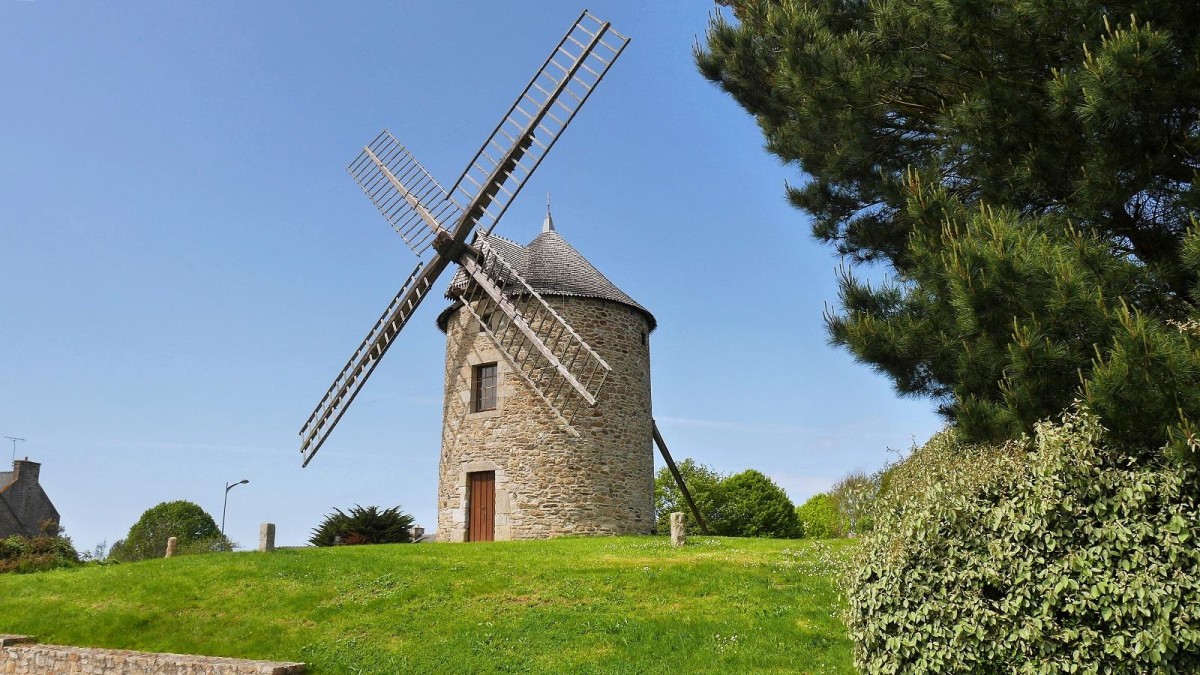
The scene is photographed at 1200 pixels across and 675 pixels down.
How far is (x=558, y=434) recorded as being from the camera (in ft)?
62.7

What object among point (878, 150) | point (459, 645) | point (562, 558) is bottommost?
point (459, 645)

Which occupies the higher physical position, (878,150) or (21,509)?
(878,150)

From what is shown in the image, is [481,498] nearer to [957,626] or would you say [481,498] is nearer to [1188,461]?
[957,626]

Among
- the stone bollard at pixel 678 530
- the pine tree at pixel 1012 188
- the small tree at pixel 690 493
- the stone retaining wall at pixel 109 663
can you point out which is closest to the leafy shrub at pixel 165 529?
the small tree at pixel 690 493

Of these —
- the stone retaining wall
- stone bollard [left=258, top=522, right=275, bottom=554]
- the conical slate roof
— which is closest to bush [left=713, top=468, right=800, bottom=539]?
the conical slate roof

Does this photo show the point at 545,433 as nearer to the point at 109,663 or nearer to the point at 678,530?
the point at 678,530

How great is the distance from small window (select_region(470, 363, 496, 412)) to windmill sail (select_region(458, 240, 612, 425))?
0.86 m

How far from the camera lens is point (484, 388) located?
20.4 m

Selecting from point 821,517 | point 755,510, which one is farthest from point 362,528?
point 821,517

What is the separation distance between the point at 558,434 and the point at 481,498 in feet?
7.95

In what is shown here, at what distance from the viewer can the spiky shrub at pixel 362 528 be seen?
21281mm

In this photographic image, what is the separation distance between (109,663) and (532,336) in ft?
31.9

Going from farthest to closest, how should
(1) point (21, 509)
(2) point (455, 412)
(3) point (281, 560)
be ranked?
(1) point (21, 509) < (2) point (455, 412) < (3) point (281, 560)

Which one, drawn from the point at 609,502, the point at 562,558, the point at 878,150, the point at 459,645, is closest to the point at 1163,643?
the point at 878,150
